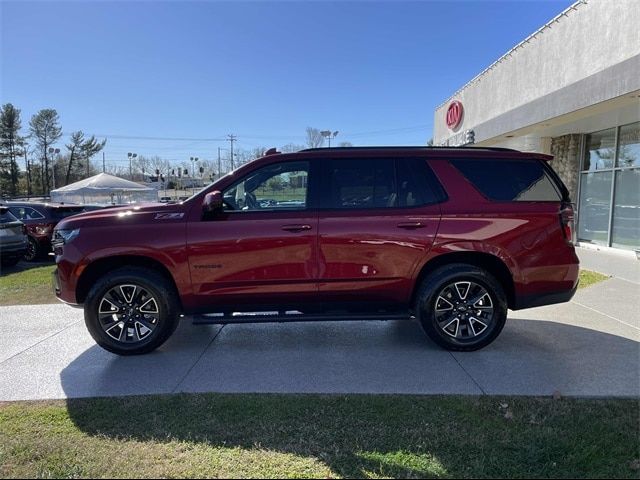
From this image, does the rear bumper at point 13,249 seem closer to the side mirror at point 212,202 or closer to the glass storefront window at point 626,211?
the side mirror at point 212,202

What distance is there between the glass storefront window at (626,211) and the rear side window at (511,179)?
7657 mm

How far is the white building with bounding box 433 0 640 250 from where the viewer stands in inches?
342

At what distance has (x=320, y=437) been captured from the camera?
3.06m

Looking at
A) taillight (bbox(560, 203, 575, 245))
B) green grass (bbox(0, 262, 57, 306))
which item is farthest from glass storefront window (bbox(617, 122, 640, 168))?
green grass (bbox(0, 262, 57, 306))

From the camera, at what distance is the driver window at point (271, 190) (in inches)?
179

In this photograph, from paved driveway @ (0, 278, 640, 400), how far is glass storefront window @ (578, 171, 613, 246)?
7.10m

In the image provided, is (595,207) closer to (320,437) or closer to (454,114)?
(454,114)

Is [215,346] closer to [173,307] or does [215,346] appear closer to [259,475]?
[173,307]

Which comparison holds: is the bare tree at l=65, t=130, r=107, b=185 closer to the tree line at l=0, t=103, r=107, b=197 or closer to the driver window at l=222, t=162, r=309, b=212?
the tree line at l=0, t=103, r=107, b=197

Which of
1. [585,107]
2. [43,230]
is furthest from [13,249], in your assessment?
[585,107]

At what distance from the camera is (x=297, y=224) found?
443cm

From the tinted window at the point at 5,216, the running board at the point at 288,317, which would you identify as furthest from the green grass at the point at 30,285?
the running board at the point at 288,317

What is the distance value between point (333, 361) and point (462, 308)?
1.43m

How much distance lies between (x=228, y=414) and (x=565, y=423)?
242 cm
